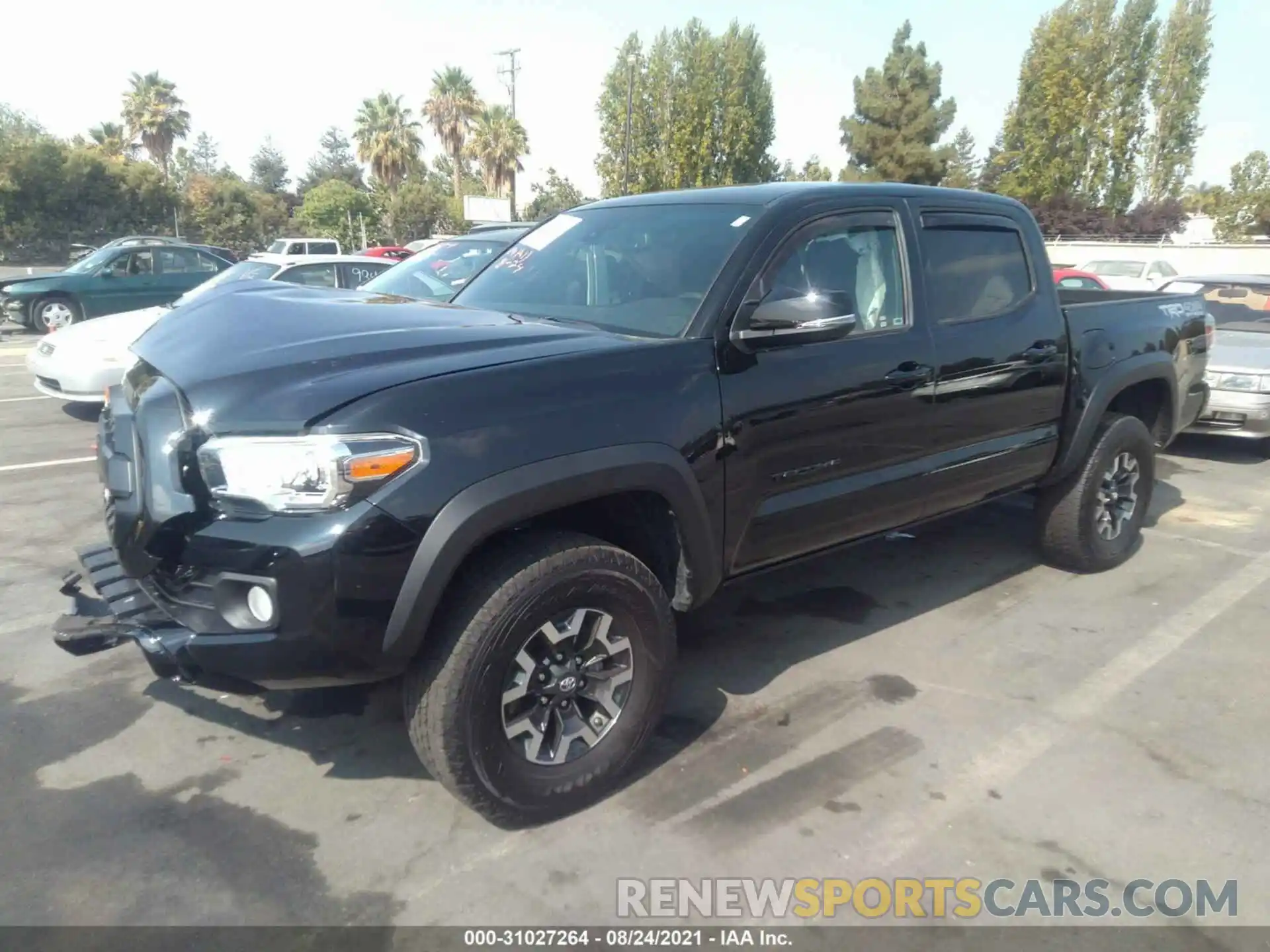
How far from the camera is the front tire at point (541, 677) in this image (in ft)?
8.73

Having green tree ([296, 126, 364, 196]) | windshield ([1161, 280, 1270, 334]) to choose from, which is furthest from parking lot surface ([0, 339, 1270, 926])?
green tree ([296, 126, 364, 196])

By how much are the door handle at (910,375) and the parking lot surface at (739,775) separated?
47.6 inches

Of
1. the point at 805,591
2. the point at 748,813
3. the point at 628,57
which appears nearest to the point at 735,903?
the point at 748,813

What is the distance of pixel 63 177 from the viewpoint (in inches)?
1447

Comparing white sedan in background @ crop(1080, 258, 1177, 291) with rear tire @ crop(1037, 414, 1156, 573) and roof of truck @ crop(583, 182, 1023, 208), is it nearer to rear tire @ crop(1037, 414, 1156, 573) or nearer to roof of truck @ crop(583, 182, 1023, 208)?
rear tire @ crop(1037, 414, 1156, 573)

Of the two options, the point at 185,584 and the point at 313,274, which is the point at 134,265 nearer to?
the point at 313,274

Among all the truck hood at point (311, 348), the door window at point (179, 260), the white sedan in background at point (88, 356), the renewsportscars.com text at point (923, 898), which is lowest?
the renewsportscars.com text at point (923, 898)

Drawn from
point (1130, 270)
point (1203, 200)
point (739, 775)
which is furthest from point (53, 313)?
point (1203, 200)

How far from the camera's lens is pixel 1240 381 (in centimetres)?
817

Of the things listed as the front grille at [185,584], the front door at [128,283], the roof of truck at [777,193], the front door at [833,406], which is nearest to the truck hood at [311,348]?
the front grille at [185,584]

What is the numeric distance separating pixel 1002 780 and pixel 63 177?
42.5 meters

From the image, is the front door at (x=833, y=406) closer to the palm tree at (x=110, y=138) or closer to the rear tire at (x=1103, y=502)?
the rear tire at (x=1103, y=502)

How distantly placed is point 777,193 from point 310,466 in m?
2.13

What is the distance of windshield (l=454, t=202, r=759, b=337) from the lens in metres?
3.43
